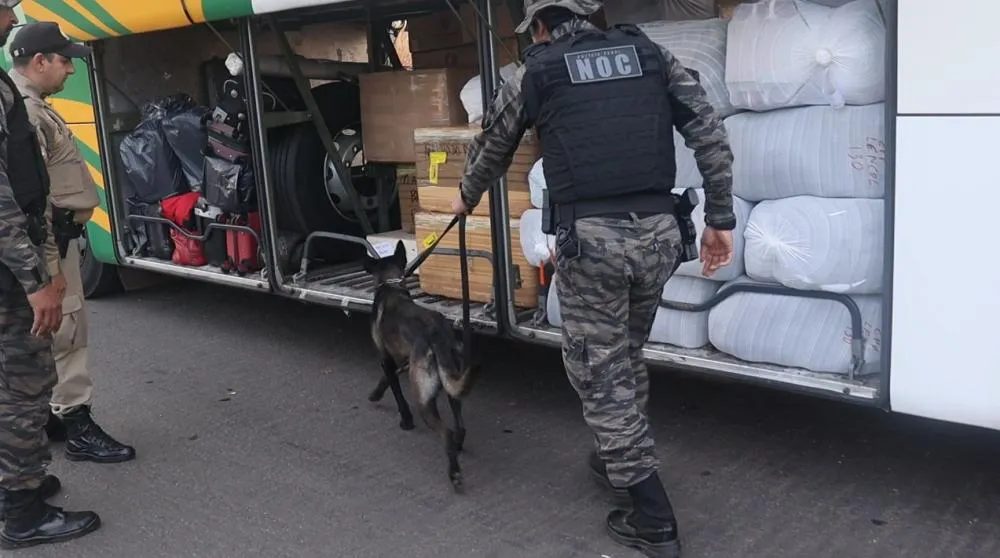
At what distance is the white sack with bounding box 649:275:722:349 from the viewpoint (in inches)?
141

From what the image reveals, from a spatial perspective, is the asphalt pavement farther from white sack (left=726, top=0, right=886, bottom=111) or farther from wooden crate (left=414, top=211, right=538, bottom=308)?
white sack (left=726, top=0, right=886, bottom=111)

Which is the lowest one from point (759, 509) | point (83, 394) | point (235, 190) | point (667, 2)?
point (759, 509)

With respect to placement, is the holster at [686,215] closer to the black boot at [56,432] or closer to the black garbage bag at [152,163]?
the black boot at [56,432]

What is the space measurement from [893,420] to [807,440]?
0.40 meters

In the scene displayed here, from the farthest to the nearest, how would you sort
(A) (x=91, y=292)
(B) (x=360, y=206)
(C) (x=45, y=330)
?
1. (A) (x=91, y=292)
2. (B) (x=360, y=206)
3. (C) (x=45, y=330)

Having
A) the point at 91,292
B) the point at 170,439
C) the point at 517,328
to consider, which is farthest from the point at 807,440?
the point at 91,292

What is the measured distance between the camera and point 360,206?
5723 millimetres

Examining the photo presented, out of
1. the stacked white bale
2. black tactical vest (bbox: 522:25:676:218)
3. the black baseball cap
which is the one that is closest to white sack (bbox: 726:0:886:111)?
the stacked white bale

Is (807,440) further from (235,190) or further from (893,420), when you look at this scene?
(235,190)

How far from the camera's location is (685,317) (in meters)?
3.62

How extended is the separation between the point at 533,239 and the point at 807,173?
1.19m

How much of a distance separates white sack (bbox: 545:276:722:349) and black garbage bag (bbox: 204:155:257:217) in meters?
2.52

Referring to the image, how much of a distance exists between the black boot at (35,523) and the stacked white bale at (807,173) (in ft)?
7.90

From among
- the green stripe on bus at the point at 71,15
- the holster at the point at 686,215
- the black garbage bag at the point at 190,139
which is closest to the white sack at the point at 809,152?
the holster at the point at 686,215
